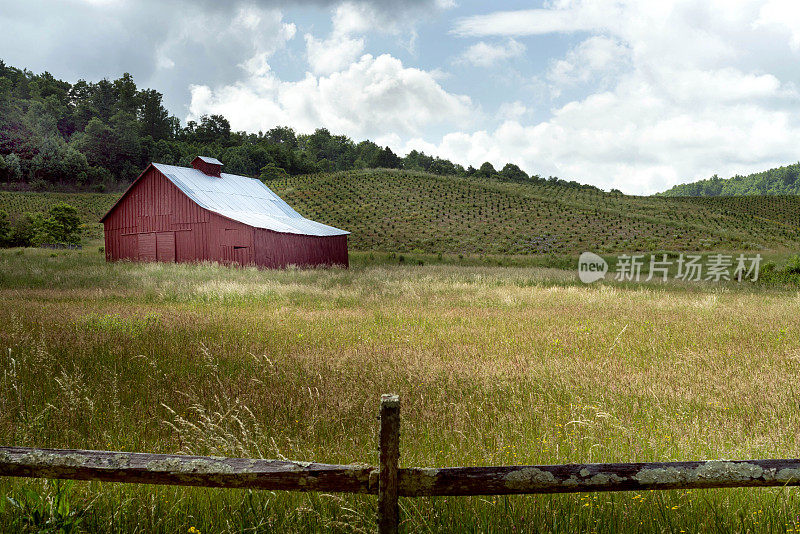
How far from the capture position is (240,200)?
35.4 meters

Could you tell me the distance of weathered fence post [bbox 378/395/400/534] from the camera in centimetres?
233

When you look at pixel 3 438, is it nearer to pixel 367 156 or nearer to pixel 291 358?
pixel 291 358

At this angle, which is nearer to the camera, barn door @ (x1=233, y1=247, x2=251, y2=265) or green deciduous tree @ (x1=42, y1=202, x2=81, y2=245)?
barn door @ (x1=233, y1=247, x2=251, y2=265)

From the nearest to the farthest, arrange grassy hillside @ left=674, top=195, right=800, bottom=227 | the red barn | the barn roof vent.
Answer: the red barn → the barn roof vent → grassy hillside @ left=674, top=195, right=800, bottom=227

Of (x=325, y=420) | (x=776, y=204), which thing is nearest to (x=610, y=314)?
(x=325, y=420)

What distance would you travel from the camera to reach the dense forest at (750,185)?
152750 mm

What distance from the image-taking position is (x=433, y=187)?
281 feet

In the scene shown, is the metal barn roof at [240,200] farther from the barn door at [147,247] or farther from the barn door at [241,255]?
the barn door at [147,247]

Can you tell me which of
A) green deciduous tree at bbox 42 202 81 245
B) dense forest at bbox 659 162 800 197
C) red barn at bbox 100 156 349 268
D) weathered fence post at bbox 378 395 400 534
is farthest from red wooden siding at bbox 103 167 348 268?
dense forest at bbox 659 162 800 197

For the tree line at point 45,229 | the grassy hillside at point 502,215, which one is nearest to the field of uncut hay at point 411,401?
the grassy hillside at point 502,215

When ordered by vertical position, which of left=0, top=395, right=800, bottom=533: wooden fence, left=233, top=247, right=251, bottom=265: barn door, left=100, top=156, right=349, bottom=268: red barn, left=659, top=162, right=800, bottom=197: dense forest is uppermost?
left=659, top=162, right=800, bottom=197: dense forest

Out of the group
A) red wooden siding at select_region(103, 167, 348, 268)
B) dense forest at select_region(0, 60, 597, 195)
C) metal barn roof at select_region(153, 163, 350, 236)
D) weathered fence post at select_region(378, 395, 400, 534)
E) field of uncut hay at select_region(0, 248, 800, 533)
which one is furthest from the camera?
dense forest at select_region(0, 60, 597, 195)

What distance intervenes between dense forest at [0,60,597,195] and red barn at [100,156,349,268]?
6407cm

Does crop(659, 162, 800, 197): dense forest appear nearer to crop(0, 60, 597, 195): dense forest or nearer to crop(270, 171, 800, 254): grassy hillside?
crop(0, 60, 597, 195): dense forest
